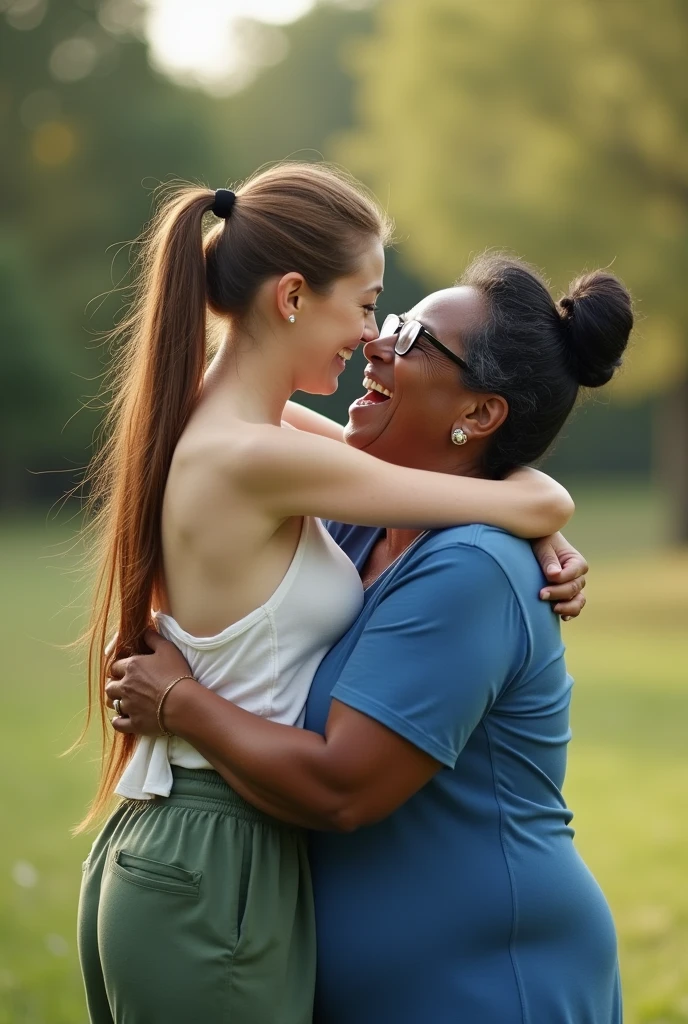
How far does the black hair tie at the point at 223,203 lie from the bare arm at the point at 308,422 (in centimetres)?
68

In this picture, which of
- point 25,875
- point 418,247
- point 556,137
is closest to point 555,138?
point 556,137

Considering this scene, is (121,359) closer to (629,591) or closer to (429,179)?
(629,591)

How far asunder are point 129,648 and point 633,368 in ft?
65.0

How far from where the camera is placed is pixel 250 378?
2834 millimetres

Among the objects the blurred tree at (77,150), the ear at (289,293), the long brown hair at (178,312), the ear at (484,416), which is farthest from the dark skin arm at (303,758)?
the blurred tree at (77,150)

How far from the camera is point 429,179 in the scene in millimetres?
21625

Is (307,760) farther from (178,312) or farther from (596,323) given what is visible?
(596,323)

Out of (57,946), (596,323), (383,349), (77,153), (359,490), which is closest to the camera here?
(359,490)

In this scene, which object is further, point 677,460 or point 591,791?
point 677,460

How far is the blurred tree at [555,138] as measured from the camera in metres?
19.5

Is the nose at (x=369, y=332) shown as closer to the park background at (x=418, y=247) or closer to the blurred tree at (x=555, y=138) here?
the park background at (x=418, y=247)

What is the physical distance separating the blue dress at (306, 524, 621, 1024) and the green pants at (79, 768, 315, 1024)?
114 millimetres

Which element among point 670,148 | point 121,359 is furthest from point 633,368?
point 121,359

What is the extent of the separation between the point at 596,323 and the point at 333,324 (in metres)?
0.59
